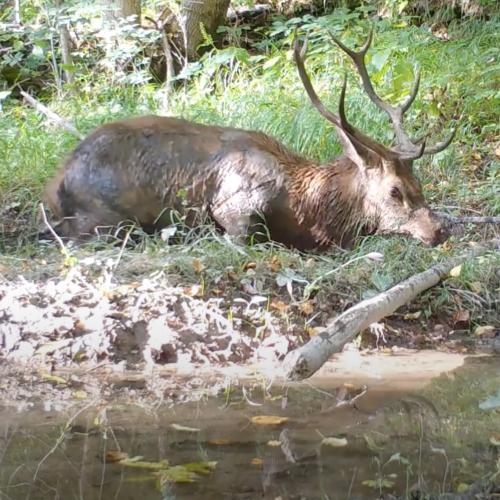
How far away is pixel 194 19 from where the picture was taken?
1040 cm

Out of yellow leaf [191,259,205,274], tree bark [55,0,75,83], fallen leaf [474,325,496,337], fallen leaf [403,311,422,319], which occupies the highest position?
tree bark [55,0,75,83]

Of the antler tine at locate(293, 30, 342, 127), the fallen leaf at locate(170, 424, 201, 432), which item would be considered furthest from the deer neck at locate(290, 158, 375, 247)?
the fallen leaf at locate(170, 424, 201, 432)

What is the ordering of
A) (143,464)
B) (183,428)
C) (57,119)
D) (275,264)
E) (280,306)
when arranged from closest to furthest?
(143,464) < (183,428) < (280,306) < (275,264) < (57,119)

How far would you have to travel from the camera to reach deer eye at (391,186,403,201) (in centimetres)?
641

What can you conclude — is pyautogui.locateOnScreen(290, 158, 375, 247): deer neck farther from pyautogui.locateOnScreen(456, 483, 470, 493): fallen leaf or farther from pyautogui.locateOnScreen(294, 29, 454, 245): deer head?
pyautogui.locateOnScreen(456, 483, 470, 493): fallen leaf

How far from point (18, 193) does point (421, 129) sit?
11.6ft

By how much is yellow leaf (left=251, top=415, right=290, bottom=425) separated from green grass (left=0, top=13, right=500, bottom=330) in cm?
151

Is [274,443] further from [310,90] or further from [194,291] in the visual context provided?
[310,90]

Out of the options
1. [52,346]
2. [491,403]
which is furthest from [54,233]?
[491,403]

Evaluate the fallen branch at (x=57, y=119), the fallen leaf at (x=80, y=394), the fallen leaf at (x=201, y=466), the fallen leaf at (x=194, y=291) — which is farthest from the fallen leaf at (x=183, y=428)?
the fallen branch at (x=57, y=119)

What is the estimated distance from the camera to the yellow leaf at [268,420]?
409cm

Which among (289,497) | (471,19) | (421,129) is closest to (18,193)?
(421,129)

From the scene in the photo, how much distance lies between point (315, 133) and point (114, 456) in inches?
183

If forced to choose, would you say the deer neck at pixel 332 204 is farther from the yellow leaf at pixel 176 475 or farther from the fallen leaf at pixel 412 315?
the yellow leaf at pixel 176 475
